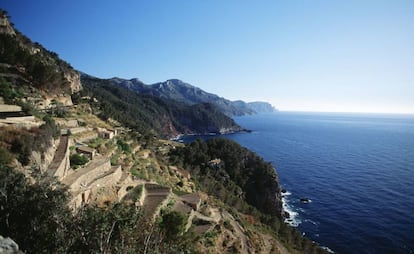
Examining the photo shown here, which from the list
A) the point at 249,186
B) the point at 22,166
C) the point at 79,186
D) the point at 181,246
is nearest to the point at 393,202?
the point at 249,186

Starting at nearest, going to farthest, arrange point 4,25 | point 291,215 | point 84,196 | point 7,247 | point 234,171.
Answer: point 7,247
point 84,196
point 4,25
point 291,215
point 234,171

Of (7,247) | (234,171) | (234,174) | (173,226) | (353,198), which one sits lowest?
(353,198)

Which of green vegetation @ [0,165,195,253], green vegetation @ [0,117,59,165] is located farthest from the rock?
green vegetation @ [0,117,59,165]

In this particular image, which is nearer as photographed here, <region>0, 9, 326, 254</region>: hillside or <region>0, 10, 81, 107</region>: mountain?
<region>0, 9, 326, 254</region>: hillside

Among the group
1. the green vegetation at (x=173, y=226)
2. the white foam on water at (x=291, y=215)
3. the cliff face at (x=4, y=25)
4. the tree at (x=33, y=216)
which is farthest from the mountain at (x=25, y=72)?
the white foam on water at (x=291, y=215)

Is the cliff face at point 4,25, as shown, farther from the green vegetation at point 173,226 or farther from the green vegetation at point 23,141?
the green vegetation at point 173,226

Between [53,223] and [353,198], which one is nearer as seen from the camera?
[53,223]

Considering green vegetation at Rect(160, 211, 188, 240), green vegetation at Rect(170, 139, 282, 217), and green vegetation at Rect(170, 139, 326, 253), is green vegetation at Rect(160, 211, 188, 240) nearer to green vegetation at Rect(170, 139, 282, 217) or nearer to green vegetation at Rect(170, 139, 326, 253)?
green vegetation at Rect(170, 139, 326, 253)

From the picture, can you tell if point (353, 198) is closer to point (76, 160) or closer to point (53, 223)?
point (76, 160)

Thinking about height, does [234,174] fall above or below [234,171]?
below

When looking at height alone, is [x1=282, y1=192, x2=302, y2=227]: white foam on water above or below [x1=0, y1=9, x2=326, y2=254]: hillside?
below

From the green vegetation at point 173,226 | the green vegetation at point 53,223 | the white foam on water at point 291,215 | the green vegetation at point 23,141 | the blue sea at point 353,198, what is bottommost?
the white foam on water at point 291,215

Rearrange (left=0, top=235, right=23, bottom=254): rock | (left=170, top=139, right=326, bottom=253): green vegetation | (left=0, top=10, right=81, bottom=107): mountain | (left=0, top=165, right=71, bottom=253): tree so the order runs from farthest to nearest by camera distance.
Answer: (left=170, top=139, right=326, bottom=253): green vegetation, (left=0, top=10, right=81, bottom=107): mountain, (left=0, top=165, right=71, bottom=253): tree, (left=0, top=235, right=23, bottom=254): rock

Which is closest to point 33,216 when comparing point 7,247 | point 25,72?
point 7,247
